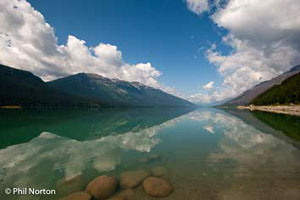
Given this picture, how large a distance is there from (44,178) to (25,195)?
3100 millimetres

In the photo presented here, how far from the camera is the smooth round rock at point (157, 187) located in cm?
1204

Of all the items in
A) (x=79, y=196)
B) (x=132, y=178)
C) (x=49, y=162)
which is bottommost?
(x=49, y=162)

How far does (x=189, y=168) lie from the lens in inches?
684

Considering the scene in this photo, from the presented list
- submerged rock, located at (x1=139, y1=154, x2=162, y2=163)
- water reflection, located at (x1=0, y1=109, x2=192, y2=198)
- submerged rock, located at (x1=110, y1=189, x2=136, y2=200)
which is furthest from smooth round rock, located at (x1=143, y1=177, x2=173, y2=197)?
submerged rock, located at (x1=139, y1=154, x2=162, y2=163)

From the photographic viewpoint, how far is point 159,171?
54.3ft

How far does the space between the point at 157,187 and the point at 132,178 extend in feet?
9.06

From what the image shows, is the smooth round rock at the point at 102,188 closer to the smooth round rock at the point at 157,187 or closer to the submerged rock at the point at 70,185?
the submerged rock at the point at 70,185

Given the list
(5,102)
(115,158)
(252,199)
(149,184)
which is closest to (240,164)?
(252,199)

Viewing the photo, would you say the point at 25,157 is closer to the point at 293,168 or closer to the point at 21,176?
the point at 21,176

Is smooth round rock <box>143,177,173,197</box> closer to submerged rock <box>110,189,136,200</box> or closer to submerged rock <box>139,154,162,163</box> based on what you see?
submerged rock <box>110,189,136,200</box>

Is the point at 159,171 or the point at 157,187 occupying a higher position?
the point at 157,187

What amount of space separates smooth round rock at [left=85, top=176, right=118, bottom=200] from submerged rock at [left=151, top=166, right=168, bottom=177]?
4121mm

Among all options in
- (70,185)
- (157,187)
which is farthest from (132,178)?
(70,185)

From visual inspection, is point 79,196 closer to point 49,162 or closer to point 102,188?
point 102,188
